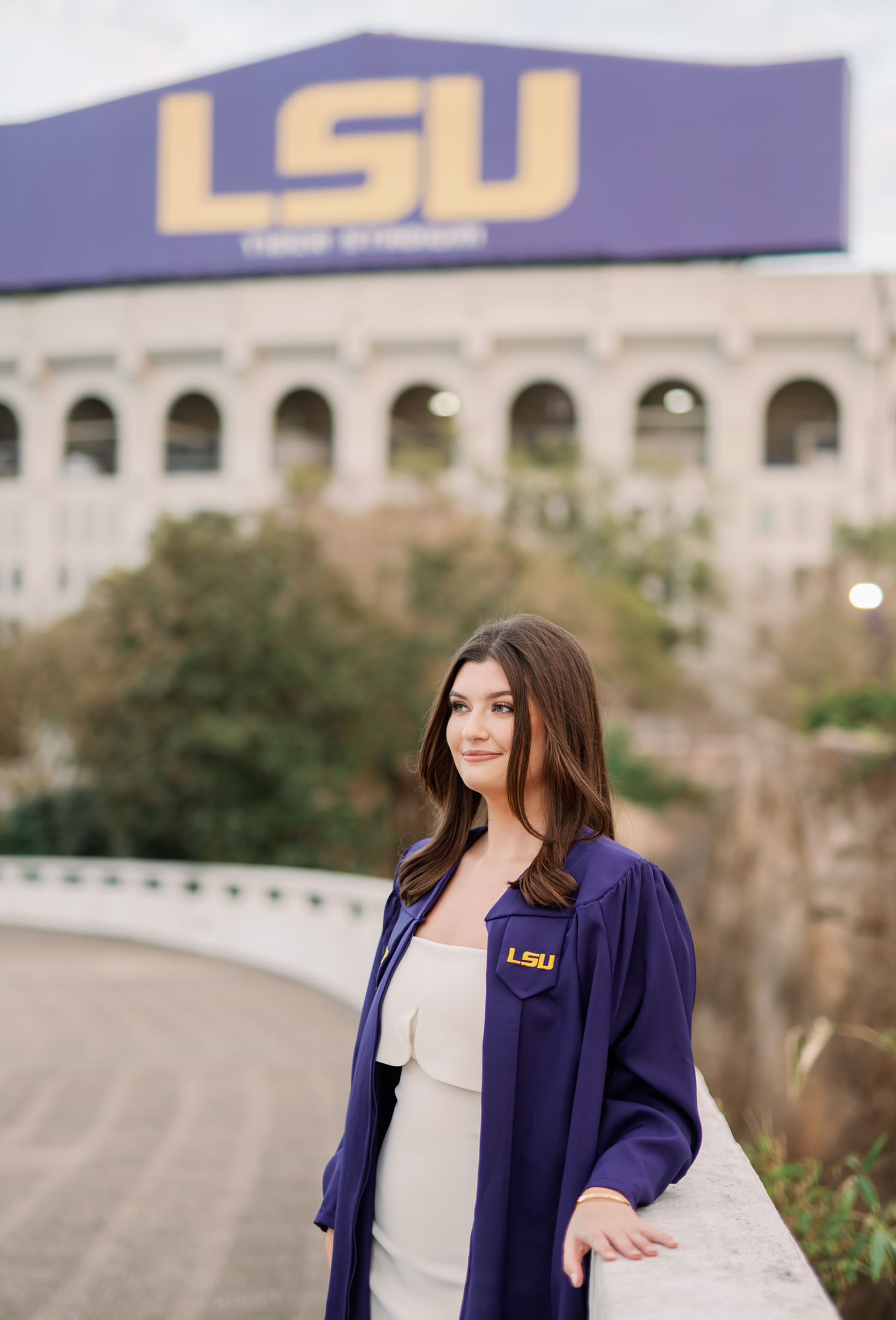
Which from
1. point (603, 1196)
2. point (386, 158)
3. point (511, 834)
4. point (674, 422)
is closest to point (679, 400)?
point (674, 422)

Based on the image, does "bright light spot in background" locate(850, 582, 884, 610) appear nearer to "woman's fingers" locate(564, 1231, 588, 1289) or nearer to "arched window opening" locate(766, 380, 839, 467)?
"woman's fingers" locate(564, 1231, 588, 1289)

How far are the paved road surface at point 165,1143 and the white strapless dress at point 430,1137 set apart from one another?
7.70ft

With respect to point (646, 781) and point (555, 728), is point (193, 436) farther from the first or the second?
point (555, 728)

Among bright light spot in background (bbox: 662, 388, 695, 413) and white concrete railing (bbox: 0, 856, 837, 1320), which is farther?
bright light spot in background (bbox: 662, 388, 695, 413)

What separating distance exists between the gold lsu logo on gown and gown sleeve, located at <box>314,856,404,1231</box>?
430 mm

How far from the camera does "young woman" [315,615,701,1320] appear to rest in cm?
192

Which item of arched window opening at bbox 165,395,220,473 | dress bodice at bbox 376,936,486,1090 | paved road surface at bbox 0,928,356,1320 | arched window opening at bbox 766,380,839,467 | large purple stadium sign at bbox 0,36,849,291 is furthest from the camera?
arched window opening at bbox 165,395,220,473

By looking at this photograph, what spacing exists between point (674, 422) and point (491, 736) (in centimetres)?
3687

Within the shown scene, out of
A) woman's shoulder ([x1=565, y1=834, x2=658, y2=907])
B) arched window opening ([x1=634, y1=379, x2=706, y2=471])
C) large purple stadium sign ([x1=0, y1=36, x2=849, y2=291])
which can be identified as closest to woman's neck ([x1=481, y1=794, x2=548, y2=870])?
woman's shoulder ([x1=565, y1=834, x2=658, y2=907])

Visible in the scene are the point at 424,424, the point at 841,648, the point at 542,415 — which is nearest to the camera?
the point at 841,648

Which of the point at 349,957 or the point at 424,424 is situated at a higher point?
the point at 424,424

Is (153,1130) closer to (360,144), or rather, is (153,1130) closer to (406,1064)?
(406,1064)

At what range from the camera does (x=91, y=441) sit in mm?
40969

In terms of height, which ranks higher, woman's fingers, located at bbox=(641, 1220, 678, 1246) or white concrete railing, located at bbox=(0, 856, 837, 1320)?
woman's fingers, located at bbox=(641, 1220, 678, 1246)
